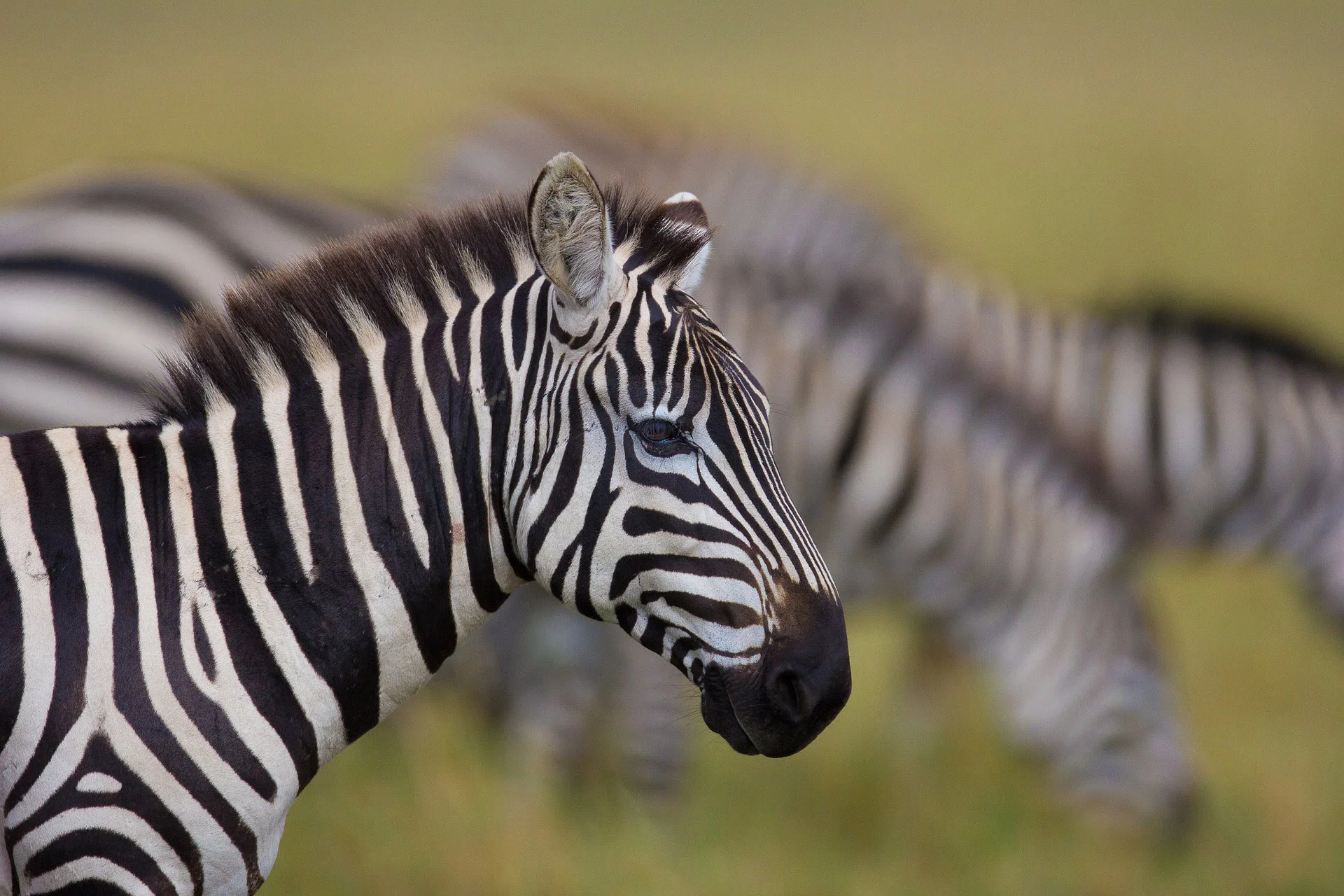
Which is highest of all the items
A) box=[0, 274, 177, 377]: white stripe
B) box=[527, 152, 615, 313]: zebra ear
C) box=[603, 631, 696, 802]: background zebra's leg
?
box=[0, 274, 177, 377]: white stripe

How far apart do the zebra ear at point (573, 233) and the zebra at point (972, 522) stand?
368cm

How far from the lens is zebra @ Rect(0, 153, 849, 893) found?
8.29 feet

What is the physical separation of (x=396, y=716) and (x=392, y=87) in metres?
16.4

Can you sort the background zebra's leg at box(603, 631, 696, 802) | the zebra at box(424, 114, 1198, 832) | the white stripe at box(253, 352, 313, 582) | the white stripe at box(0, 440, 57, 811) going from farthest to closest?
1. the background zebra's leg at box(603, 631, 696, 802)
2. the zebra at box(424, 114, 1198, 832)
3. the white stripe at box(253, 352, 313, 582)
4. the white stripe at box(0, 440, 57, 811)

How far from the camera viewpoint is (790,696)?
8.34 ft

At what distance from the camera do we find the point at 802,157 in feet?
44.3

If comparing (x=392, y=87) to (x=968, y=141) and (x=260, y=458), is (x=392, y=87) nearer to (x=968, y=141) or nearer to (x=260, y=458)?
(x=968, y=141)

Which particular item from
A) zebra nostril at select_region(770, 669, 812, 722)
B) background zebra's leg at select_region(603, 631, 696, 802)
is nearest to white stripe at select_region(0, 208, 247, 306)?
background zebra's leg at select_region(603, 631, 696, 802)

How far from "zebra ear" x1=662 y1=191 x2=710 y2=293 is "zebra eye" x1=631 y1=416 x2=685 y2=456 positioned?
375 millimetres

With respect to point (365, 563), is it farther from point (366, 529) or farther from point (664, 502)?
point (664, 502)

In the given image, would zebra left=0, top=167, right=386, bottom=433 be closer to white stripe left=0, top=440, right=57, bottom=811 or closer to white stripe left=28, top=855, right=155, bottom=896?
white stripe left=0, top=440, right=57, bottom=811

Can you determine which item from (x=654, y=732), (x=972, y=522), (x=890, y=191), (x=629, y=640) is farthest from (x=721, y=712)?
(x=890, y=191)

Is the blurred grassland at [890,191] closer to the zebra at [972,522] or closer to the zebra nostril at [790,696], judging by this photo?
the zebra at [972,522]

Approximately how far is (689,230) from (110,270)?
13.8 ft
